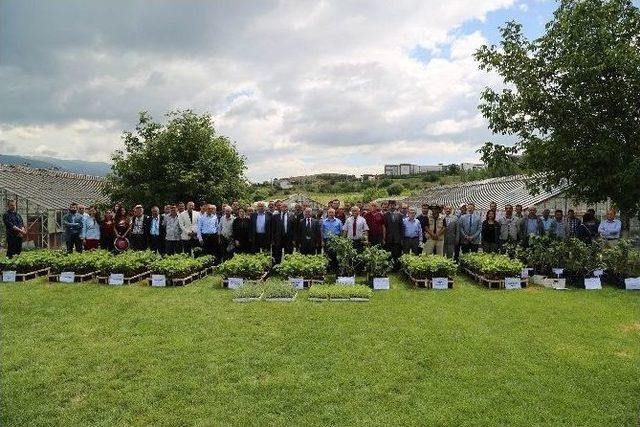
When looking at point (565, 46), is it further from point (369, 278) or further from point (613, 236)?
point (369, 278)

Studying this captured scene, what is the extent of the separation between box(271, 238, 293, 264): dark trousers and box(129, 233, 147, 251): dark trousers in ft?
13.1

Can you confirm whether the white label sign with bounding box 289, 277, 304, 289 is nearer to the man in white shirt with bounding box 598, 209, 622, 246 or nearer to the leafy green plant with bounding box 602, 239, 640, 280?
the leafy green plant with bounding box 602, 239, 640, 280

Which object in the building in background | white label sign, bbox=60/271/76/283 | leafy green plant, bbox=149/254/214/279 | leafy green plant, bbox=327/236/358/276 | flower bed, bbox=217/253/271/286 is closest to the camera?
flower bed, bbox=217/253/271/286

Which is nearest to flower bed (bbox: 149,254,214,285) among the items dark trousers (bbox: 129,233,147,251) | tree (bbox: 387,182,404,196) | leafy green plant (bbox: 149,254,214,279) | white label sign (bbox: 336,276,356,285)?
leafy green plant (bbox: 149,254,214,279)

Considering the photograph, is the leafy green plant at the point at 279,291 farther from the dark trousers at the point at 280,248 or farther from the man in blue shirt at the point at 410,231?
the man in blue shirt at the point at 410,231

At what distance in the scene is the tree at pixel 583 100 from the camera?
11.3 m

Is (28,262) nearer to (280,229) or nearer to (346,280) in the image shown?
(280,229)

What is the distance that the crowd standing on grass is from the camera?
12.6 meters

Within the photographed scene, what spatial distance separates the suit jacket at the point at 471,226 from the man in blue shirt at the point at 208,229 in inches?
271

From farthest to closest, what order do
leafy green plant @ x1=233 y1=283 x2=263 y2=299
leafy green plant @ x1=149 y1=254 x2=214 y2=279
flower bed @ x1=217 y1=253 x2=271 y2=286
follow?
leafy green plant @ x1=149 y1=254 x2=214 y2=279 < flower bed @ x1=217 y1=253 x2=271 y2=286 < leafy green plant @ x1=233 y1=283 x2=263 y2=299

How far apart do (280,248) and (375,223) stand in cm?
269

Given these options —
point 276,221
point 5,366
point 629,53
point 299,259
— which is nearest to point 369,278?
point 299,259

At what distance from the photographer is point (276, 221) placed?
12750 millimetres

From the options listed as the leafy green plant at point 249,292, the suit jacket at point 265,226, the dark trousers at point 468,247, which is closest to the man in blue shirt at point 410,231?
the dark trousers at point 468,247
